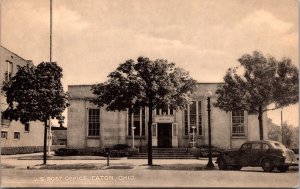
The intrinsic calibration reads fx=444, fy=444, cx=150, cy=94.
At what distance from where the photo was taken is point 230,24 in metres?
13.3

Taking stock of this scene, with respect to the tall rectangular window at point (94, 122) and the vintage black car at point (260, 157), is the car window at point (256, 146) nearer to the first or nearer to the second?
the vintage black car at point (260, 157)

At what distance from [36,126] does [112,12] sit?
37.3 ft

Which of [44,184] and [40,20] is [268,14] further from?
[44,184]

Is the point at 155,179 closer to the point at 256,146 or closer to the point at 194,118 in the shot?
the point at 256,146

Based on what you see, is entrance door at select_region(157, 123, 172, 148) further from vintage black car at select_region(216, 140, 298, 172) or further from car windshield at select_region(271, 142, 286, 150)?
car windshield at select_region(271, 142, 286, 150)

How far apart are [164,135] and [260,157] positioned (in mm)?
10560

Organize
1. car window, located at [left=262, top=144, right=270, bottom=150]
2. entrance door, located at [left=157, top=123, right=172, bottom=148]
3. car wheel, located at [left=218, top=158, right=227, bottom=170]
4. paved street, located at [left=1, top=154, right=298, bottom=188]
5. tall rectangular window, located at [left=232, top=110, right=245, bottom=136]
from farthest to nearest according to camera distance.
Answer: entrance door, located at [left=157, top=123, right=172, bottom=148], tall rectangular window, located at [left=232, top=110, right=245, bottom=136], car wheel, located at [left=218, top=158, right=227, bottom=170], car window, located at [left=262, top=144, right=270, bottom=150], paved street, located at [left=1, top=154, right=298, bottom=188]

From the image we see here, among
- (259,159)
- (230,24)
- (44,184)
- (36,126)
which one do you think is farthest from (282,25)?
(36,126)

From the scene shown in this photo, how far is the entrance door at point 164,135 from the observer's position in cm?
2417

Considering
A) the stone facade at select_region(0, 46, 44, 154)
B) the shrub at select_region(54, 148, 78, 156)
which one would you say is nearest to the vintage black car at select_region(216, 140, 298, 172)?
the stone facade at select_region(0, 46, 44, 154)

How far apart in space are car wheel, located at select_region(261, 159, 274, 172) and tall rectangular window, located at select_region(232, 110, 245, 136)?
20.2 ft

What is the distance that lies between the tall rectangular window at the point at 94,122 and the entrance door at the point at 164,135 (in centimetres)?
340

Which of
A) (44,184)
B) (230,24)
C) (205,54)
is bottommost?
(44,184)

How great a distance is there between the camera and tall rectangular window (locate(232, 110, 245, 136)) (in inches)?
816
